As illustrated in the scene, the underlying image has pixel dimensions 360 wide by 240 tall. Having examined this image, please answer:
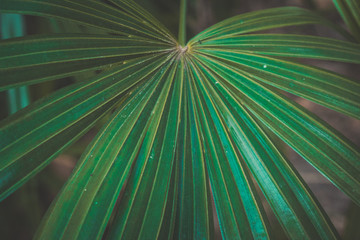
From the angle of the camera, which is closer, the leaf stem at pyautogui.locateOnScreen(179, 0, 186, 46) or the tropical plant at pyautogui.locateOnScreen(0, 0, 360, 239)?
the tropical plant at pyautogui.locateOnScreen(0, 0, 360, 239)

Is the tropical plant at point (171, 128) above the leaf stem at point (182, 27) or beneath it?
beneath

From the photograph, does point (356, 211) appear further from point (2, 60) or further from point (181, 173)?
point (2, 60)

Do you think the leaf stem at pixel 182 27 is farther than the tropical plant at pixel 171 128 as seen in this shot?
Yes

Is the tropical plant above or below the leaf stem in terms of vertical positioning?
below

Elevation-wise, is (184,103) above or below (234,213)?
above

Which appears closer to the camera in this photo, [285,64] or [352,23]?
[285,64]

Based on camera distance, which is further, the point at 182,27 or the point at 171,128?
the point at 182,27

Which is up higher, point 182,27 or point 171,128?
point 182,27

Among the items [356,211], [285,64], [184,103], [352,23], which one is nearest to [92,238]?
[184,103]
